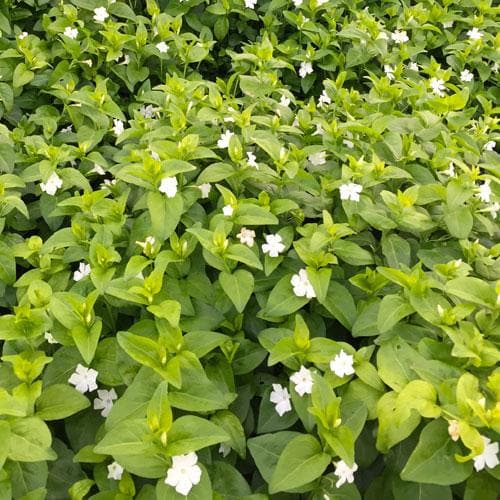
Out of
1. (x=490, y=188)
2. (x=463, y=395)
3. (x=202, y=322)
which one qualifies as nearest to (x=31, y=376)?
(x=202, y=322)

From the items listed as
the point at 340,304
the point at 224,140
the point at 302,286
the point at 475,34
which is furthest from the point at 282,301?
the point at 475,34

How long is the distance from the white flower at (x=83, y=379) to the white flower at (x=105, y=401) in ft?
0.12

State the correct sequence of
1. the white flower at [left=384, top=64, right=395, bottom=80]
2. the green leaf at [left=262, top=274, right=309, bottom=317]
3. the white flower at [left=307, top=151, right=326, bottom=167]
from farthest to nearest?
1. the white flower at [left=384, top=64, right=395, bottom=80]
2. the white flower at [left=307, top=151, right=326, bottom=167]
3. the green leaf at [left=262, top=274, right=309, bottom=317]

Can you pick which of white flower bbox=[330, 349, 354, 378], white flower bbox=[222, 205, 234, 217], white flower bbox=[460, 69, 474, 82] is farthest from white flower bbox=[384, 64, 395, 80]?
white flower bbox=[330, 349, 354, 378]

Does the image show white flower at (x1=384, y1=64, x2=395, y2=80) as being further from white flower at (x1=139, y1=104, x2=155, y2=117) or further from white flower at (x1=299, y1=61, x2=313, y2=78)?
white flower at (x1=139, y1=104, x2=155, y2=117)

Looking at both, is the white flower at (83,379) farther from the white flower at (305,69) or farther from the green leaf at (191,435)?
the white flower at (305,69)

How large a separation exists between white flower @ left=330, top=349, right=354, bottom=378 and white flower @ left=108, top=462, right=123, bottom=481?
0.67 meters

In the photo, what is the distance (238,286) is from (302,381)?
0.38 m

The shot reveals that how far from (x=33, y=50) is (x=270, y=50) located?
4.24 feet

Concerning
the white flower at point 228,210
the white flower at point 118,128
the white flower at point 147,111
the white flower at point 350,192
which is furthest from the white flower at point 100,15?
the white flower at point 350,192

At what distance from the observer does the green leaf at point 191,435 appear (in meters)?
1.46

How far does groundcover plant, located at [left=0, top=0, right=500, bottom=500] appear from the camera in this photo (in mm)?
1533

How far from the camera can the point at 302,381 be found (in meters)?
1.71

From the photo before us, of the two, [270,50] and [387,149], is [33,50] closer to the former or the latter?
[270,50]
